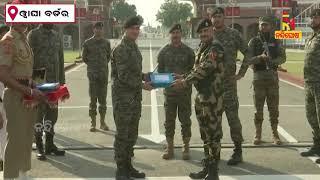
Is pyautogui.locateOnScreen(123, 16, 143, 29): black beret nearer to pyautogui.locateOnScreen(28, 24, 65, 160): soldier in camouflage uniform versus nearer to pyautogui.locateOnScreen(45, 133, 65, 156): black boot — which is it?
pyautogui.locateOnScreen(28, 24, 65, 160): soldier in camouflage uniform

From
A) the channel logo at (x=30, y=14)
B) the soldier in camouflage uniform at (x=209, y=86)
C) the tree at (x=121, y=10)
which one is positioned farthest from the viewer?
the tree at (x=121, y=10)

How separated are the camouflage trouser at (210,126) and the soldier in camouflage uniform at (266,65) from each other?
2.21 metres

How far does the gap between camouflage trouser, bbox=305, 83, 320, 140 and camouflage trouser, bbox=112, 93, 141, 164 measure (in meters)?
2.56

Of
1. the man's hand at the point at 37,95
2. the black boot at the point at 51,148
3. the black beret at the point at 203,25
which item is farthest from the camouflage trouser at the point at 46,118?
the black beret at the point at 203,25

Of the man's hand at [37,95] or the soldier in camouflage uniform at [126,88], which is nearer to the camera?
the man's hand at [37,95]

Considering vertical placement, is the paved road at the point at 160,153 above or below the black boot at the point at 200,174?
below

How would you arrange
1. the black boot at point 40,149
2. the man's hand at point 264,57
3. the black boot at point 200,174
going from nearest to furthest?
the black boot at point 200,174 < the black boot at point 40,149 < the man's hand at point 264,57

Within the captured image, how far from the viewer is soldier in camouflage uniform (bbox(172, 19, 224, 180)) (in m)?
5.93

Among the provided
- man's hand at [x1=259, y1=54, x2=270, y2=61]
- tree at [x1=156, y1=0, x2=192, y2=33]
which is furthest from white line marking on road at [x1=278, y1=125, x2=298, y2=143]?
tree at [x1=156, y1=0, x2=192, y2=33]

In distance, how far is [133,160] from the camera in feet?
24.2

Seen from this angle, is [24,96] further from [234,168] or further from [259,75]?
[259,75]

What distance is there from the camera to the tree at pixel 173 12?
13025 cm

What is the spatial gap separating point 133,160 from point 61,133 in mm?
2590

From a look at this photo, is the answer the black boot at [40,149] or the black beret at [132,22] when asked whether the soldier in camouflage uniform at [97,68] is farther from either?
the black beret at [132,22]
